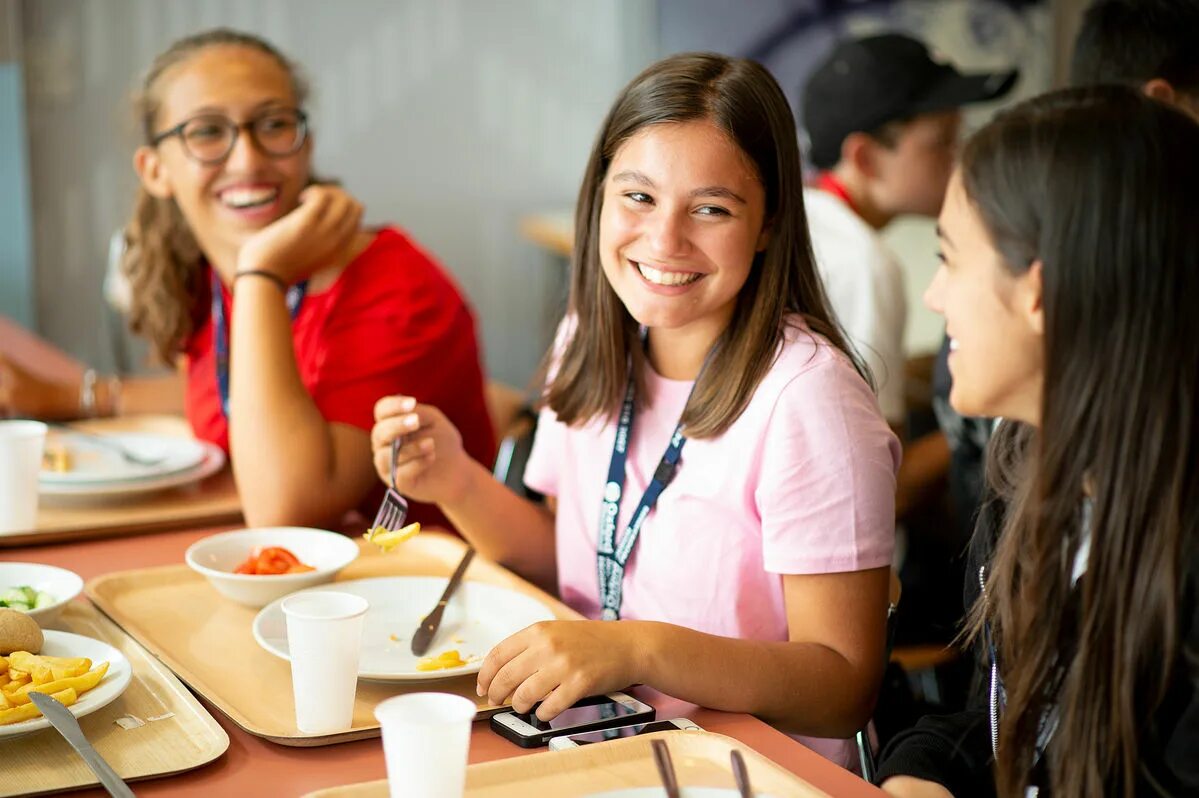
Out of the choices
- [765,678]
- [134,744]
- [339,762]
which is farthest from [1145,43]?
[134,744]

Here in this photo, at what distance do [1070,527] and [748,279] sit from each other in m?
0.64

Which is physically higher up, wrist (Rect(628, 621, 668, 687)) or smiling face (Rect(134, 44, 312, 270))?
smiling face (Rect(134, 44, 312, 270))

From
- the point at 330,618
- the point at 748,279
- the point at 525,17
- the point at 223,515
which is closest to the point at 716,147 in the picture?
the point at 748,279

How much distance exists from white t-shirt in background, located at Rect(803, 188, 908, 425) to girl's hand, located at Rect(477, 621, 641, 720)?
153 centimetres

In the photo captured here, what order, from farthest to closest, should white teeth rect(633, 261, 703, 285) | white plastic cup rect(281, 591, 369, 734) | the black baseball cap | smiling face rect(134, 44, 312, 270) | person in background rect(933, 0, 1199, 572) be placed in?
the black baseball cap < person in background rect(933, 0, 1199, 572) < smiling face rect(134, 44, 312, 270) < white teeth rect(633, 261, 703, 285) < white plastic cup rect(281, 591, 369, 734)

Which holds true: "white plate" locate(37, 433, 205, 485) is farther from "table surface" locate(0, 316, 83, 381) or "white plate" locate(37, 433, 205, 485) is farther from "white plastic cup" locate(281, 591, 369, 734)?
→ "white plastic cup" locate(281, 591, 369, 734)

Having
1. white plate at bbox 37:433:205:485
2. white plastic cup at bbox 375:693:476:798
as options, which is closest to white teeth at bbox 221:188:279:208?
white plate at bbox 37:433:205:485

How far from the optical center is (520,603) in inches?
60.6

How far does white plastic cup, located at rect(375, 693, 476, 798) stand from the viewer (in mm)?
927

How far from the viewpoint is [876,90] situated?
295cm

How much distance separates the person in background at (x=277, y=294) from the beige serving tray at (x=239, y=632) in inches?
8.2

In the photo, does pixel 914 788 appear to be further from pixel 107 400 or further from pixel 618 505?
pixel 107 400

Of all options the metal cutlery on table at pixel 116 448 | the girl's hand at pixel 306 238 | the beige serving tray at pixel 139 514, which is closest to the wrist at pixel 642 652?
the beige serving tray at pixel 139 514

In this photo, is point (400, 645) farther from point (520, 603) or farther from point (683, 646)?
point (683, 646)
